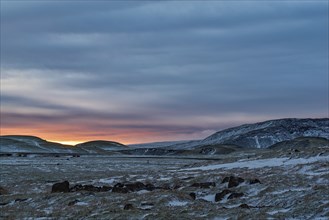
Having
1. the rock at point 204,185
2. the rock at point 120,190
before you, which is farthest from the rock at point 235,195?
the rock at point 120,190

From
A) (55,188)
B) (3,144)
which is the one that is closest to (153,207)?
(55,188)

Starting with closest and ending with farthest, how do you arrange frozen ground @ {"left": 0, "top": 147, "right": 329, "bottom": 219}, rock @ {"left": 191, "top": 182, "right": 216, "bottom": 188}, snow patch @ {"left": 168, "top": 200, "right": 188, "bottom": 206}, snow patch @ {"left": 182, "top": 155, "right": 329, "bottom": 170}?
frozen ground @ {"left": 0, "top": 147, "right": 329, "bottom": 219} < snow patch @ {"left": 168, "top": 200, "right": 188, "bottom": 206} < rock @ {"left": 191, "top": 182, "right": 216, "bottom": 188} < snow patch @ {"left": 182, "top": 155, "right": 329, "bottom": 170}

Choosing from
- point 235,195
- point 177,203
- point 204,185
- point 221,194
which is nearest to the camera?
point 177,203

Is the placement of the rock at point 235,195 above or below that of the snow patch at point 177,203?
above

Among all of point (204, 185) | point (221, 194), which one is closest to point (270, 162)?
point (204, 185)

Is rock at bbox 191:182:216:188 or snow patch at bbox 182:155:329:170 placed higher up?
snow patch at bbox 182:155:329:170

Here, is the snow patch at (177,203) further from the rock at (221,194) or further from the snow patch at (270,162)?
the snow patch at (270,162)

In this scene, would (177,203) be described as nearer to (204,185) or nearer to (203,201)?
(203,201)

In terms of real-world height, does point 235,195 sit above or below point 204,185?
below

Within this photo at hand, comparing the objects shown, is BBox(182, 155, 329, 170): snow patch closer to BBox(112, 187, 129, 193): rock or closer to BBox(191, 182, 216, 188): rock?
BBox(191, 182, 216, 188): rock

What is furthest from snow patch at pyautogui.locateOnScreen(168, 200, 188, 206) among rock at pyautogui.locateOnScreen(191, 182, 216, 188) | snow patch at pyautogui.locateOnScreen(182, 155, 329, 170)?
snow patch at pyautogui.locateOnScreen(182, 155, 329, 170)

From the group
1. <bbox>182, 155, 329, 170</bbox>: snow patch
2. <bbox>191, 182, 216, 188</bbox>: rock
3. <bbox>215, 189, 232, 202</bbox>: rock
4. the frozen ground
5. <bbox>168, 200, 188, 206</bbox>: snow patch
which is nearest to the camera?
the frozen ground

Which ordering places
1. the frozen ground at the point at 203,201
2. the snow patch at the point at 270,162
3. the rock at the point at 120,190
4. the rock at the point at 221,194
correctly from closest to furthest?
the frozen ground at the point at 203,201
the rock at the point at 221,194
the rock at the point at 120,190
the snow patch at the point at 270,162

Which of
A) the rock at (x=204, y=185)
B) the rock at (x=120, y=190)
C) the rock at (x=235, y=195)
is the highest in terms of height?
the rock at (x=204, y=185)
